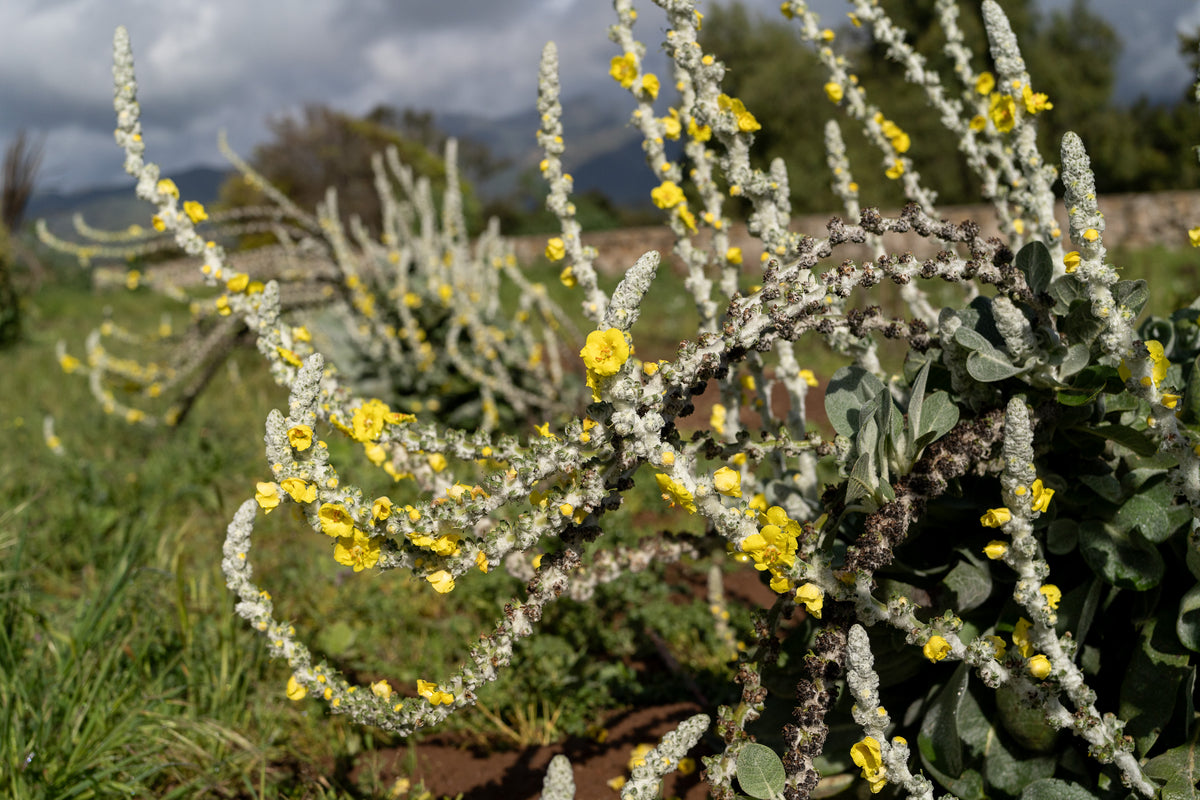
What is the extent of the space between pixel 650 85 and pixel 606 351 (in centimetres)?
102

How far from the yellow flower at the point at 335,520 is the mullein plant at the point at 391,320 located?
9.85 feet

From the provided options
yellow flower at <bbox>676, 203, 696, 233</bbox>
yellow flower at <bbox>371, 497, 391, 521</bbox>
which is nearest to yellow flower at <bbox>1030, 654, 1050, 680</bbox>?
yellow flower at <bbox>371, 497, 391, 521</bbox>

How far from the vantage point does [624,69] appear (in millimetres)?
1911

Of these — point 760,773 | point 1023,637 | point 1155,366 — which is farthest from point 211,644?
point 1155,366

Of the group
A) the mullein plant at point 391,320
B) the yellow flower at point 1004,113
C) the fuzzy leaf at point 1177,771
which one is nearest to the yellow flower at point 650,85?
the yellow flower at point 1004,113

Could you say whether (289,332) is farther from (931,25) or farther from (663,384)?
(931,25)

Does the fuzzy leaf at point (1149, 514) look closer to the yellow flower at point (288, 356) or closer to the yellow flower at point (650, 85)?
the yellow flower at point (650, 85)

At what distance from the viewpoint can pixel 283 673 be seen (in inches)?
107

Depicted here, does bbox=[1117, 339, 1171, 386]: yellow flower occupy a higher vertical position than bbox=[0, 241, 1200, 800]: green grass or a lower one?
higher

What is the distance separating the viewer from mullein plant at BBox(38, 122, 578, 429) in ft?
14.7

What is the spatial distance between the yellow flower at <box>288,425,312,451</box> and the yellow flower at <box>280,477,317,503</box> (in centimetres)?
6

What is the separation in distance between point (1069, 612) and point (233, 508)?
391 cm

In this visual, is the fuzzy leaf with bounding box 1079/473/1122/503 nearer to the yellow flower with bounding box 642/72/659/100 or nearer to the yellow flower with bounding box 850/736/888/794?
the yellow flower with bounding box 850/736/888/794

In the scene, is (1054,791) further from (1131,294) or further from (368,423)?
(368,423)
